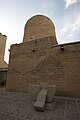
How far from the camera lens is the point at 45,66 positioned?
8.84 m

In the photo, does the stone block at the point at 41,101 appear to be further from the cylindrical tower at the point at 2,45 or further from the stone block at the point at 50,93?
the cylindrical tower at the point at 2,45

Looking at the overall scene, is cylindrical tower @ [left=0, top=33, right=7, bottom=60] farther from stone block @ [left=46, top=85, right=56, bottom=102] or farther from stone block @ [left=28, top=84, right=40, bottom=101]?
stone block @ [left=46, top=85, right=56, bottom=102]

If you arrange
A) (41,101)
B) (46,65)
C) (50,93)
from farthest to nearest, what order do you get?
(46,65), (50,93), (41,101)

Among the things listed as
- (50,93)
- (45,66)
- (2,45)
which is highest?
(2,45)

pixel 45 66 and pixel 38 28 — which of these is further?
pixel 38 28

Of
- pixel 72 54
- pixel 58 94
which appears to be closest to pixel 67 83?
pixel 58 94

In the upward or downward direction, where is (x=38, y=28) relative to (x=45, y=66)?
upward

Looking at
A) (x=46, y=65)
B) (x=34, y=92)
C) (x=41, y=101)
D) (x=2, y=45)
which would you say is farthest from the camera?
(x=2, y=45)

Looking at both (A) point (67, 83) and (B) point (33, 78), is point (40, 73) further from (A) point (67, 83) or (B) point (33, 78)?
(A) point (67, 83)

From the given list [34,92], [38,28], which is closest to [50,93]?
[34,92]

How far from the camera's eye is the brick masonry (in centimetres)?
765

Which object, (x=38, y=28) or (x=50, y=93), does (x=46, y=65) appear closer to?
(x=50, y=93)

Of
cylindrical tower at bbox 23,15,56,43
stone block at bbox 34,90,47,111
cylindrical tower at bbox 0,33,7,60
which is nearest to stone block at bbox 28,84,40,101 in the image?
stone block at bbox 34,90,47,111

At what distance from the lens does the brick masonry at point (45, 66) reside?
301 inches
